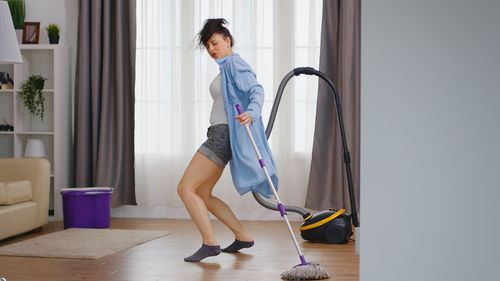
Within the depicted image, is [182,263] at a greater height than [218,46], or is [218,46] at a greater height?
[218,46]

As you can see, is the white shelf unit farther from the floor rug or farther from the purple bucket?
the floor rug

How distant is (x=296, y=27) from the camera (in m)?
4.80

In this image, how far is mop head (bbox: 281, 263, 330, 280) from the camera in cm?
250

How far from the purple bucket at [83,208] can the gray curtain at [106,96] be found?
1.45ft

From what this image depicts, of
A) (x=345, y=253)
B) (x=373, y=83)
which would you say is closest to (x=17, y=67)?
(x=345, y=253)

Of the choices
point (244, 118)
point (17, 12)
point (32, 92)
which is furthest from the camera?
point (17, 12)

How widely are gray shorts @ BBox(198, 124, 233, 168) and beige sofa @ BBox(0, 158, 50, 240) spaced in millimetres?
1475

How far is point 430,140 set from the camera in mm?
700

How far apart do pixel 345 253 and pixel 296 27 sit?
2201 mm

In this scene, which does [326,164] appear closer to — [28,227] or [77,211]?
[77,211]

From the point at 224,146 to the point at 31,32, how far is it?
2.79 metres

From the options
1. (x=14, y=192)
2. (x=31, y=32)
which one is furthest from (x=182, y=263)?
(x=31, y=32)

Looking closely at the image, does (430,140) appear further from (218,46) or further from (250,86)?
(218,46)

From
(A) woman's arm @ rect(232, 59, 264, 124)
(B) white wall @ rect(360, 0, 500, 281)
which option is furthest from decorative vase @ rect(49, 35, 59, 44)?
(B) white wall @ rect(360, 0, 500, 281)
